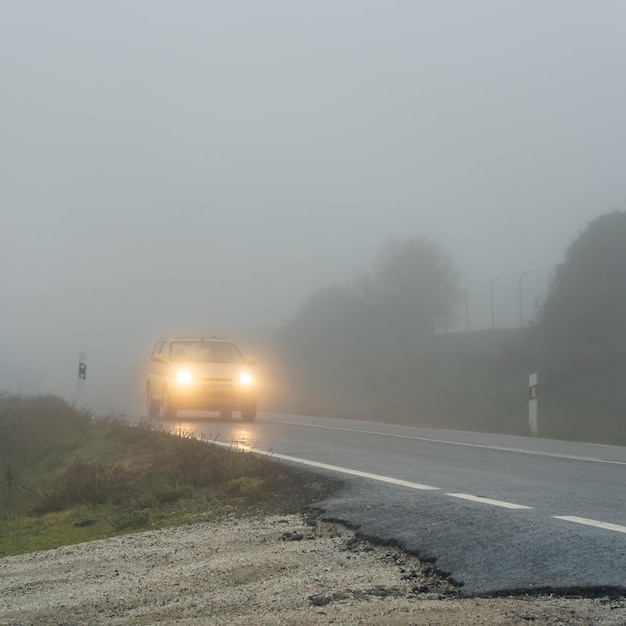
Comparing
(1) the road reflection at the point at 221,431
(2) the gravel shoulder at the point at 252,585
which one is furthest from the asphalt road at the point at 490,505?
(2) the gravel shoulder at the point at 252,585

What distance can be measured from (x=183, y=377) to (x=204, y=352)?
53.8 inches

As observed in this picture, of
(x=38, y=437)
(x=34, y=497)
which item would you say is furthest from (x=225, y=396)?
(x=34, y=497)

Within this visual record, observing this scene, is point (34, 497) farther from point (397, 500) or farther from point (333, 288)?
point (333, 288)

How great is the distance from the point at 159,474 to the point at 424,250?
6785 centimetres

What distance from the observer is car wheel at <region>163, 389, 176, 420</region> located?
2123 cm

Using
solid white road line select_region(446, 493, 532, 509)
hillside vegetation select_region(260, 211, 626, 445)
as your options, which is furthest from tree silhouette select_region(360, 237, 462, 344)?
solid white road line select_region(446, 493, 532, 509)

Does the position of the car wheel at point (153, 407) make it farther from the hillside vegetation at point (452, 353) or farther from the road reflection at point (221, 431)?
the hillside vegetation at point (452, 353)

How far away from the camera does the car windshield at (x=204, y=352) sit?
21938 millimetres

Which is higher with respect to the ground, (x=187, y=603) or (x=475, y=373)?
(x=475, y=373)

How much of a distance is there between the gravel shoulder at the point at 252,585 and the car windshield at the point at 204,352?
14.1 m

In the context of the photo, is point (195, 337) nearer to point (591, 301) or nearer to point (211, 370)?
point (211, 370)

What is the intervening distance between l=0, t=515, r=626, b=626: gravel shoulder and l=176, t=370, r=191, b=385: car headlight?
13250 millimetres

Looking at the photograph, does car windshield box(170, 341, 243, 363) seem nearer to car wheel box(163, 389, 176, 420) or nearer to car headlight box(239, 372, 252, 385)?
car headlight box(239, 372, 252, 385)

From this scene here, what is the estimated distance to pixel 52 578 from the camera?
6.77m
